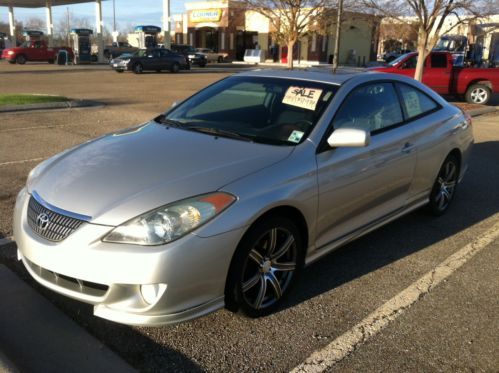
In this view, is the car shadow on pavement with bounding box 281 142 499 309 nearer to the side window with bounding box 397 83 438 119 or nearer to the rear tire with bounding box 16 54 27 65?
the side window with bounding box 397 83 438 119

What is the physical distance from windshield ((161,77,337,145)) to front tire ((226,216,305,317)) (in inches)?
27.6

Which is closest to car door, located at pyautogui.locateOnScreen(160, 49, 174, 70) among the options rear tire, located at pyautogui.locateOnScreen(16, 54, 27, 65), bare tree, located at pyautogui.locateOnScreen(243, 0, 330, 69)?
bare tree, located at pyautogui.locateOnScreen(243, 0, 330, 69)

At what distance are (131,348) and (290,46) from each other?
29.2 meters

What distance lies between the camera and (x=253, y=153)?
3.36 m

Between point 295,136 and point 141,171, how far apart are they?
114cm

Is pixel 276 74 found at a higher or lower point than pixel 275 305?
higher

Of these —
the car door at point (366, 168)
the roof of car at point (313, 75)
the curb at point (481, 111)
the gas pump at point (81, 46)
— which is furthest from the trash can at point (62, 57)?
the car door at point (366, 168)

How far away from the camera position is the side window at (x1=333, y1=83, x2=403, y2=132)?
391 cm

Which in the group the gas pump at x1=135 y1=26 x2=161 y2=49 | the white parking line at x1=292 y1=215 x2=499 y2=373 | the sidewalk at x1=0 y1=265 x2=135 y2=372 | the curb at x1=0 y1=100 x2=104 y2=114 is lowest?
the white parking line at x1=292 y1=215 x2=499 y2=373

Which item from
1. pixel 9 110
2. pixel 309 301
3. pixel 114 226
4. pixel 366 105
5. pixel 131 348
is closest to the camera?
pixel 114 226

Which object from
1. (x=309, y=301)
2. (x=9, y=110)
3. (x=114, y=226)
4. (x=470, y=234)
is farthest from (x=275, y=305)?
(x=9, y=110)

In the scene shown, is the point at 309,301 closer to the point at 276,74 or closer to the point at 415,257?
the point at 415,257

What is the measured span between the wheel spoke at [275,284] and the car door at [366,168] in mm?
466

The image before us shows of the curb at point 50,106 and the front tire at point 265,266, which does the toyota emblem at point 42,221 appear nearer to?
the front tire at point 265,266
